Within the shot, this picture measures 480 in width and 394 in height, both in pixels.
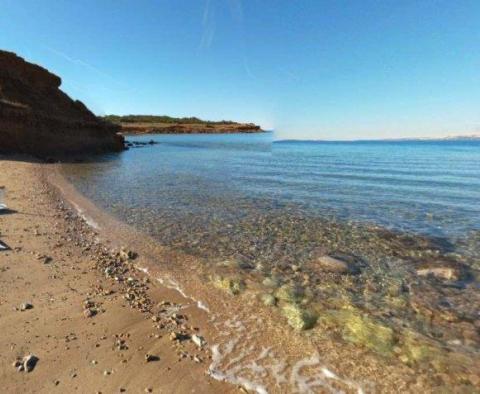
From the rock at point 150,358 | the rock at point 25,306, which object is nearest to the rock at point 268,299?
the rock at point 150,358

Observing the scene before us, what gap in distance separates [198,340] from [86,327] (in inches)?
61.4

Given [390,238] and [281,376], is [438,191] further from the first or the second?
[281,376]

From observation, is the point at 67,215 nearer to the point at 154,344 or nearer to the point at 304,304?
the point at 154,344

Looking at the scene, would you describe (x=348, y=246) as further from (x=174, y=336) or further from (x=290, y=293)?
(x=174, y=336)

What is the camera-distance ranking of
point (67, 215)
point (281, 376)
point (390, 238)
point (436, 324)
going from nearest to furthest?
point (281, 376) → point (436, 324) → point (390, 238) → point (67, 215)

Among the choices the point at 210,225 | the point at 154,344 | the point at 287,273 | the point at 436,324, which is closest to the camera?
the point at 154,344

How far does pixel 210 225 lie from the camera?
952 cm

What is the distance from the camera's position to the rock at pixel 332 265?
6.58 meters

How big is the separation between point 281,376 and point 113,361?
1.97 meters

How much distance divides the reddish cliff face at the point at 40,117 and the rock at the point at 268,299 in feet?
88.6

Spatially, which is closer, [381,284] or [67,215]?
[381,284]

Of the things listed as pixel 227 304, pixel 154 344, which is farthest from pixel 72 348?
pixel 227 304

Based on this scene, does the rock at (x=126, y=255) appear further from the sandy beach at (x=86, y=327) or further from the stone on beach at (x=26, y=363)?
the stone on beach at (x=26, y=363)

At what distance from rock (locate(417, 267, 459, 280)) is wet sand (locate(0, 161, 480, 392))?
1.96 meters
